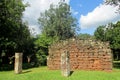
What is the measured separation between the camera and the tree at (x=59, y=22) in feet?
209

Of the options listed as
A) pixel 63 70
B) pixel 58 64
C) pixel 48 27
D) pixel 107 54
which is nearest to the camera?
pixel 63 70

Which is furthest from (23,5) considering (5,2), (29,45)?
(29,45)

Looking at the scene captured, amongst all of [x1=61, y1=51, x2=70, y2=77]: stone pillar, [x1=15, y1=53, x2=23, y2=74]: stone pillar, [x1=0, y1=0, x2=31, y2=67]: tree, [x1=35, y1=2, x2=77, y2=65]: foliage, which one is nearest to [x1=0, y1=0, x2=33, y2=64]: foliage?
[x1=0, y1=0, x2=31, y2=67]: tree

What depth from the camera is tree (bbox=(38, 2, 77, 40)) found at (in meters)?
63.7

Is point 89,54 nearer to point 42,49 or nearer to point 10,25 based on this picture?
point 10,25

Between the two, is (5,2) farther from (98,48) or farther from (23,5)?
(98,48)

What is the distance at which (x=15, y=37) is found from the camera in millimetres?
37875

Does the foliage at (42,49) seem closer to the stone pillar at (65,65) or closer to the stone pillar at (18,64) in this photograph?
the stone pillar at (18,64)

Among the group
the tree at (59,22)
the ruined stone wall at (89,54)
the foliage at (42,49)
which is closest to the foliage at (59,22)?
the tree at (59,22)

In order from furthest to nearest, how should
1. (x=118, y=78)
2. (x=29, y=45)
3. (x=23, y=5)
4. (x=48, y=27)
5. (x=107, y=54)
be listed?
1. (x=48, y=27)
2. (x=29, y=45)
3. (x=23, y=5)
4. (x=107, y=54)
5. (x=118, y=78)

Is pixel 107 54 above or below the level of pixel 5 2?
below

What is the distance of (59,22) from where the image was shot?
63812 mm

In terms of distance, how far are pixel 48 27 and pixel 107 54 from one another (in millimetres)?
38972

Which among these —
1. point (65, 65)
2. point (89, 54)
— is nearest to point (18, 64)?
point (65, 65)
